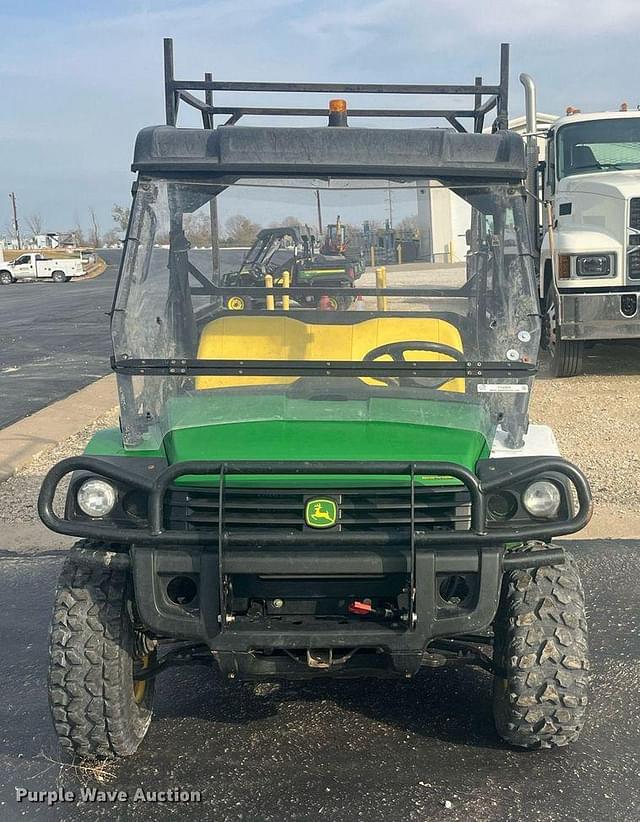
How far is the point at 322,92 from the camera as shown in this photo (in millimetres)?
4852

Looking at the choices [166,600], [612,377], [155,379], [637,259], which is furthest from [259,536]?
[612,377]

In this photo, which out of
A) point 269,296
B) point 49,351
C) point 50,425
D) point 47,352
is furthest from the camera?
point 49,351

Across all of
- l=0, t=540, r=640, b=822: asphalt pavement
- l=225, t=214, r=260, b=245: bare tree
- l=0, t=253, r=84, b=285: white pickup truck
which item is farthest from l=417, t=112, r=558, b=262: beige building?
l=0, t=253, r=84, b=285: white pickup truck

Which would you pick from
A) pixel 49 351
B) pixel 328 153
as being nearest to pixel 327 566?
pixel 328 153

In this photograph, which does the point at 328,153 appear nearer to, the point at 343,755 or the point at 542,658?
the point at 542,658

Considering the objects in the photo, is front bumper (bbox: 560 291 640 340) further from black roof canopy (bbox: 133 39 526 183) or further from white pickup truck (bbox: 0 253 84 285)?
white pickup truck (bbox: 0 253 84 285)

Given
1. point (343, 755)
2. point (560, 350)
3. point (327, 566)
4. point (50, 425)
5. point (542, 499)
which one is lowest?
point (343, 755)

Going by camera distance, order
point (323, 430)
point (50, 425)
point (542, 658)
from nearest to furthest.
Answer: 1. point (542, 658)
2. point (323, 430)
3. point (50, 425)

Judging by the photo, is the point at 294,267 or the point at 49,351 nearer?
the point at 294,267

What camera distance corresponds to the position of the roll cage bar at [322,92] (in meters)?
4.60

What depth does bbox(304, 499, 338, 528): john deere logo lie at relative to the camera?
2986 mm

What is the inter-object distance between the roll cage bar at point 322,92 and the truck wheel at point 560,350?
543 cm

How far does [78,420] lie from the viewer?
30.9ft

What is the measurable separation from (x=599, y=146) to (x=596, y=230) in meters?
1.08
